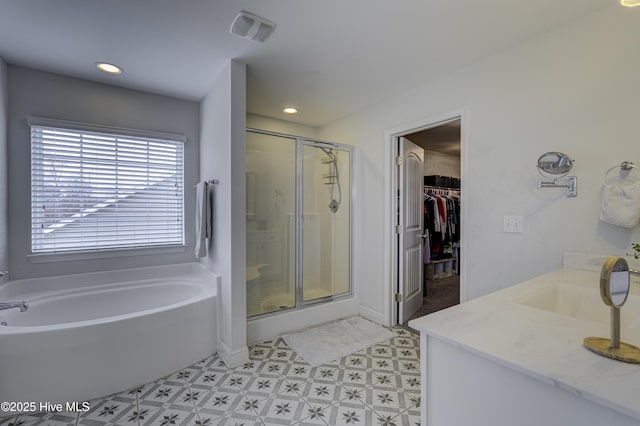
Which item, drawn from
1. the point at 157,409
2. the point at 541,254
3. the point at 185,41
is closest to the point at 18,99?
the point at 185,41

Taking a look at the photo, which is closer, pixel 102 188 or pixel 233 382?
pixel 233 382

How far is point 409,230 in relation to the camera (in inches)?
127

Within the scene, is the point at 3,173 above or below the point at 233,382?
above

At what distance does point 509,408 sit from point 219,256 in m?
2.32

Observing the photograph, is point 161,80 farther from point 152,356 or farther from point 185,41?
point 152,356

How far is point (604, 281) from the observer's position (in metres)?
0.71

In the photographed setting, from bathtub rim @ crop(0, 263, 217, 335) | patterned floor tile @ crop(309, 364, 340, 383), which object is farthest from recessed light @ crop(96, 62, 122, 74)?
patterned floor tile @ crop(309, 364, 340, 383)

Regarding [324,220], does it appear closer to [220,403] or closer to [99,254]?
[220,403]

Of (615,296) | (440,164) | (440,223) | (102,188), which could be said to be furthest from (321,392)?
(440,164)

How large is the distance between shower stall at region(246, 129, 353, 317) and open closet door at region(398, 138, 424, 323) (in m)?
0.65

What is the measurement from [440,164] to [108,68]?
5.12 m

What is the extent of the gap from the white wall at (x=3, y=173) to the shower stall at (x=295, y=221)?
1.88 meters

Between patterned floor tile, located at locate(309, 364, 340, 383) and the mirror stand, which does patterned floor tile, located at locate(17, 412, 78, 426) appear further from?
the mirror stand

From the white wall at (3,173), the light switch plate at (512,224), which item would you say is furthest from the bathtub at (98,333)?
the light switch plate at (512,224)
